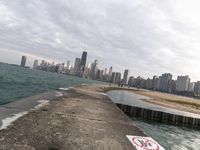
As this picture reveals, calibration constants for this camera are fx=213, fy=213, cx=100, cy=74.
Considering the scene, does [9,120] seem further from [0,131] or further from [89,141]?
[89,141]

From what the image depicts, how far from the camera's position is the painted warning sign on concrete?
7062mm

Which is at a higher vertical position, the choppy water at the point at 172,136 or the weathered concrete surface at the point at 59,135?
the weathered concrete surface at the point at 59,135

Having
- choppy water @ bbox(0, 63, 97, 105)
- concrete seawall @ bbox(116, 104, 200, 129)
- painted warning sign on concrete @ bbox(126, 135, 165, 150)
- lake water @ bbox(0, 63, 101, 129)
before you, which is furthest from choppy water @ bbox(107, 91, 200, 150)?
choppy water @ bbox(0, 63, 97, 105)

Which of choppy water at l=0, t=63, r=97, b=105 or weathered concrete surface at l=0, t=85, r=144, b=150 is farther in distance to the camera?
choppy water at l=0, t=63, r=97, b=105

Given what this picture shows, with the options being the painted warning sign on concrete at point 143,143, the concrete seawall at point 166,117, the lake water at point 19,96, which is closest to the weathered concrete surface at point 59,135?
the painted warning sign on concrete at point 143,143

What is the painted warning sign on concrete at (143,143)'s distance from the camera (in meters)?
7.06

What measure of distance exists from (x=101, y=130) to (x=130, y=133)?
47.7 inches

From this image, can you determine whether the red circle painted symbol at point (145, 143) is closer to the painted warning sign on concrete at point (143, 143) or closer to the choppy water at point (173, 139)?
the painted warning sign on concrete at point (143, 143)

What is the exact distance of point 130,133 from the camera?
867 centimetres

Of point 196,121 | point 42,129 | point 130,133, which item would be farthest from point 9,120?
point 196,121

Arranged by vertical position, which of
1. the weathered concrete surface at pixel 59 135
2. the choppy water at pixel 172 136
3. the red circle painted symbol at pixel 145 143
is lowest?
the choppy water at pixel 172 136

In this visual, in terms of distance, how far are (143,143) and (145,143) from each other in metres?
0.08

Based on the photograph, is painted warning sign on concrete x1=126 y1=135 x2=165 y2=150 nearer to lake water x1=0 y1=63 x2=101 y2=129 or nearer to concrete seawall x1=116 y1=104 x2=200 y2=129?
lake water x1=0 y1=63 x2=101 y2=129

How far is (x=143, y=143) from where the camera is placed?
295 inches
